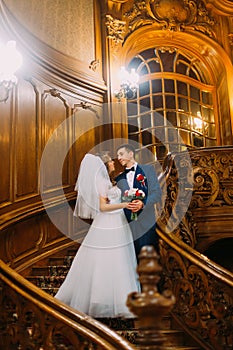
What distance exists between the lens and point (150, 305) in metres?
2.17

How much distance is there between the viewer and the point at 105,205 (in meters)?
4.36

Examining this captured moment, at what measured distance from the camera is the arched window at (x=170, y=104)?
832 cm

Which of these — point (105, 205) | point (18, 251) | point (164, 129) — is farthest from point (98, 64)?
point (105, 205)

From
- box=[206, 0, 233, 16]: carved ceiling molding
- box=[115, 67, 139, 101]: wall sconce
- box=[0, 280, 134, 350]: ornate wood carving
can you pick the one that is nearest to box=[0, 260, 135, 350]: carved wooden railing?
box=[0, 280, 134, 350]: ornate wood carving

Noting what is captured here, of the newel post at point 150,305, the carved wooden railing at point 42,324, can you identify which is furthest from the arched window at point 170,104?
the newel post at point 150,305

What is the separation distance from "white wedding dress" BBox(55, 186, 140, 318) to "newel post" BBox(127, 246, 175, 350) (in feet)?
5.00

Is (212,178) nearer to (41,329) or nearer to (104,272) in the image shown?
(104,272)

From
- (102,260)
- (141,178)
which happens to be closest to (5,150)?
(141,178)

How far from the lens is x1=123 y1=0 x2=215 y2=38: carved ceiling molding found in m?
8.70

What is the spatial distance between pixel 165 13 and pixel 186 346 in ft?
22.2

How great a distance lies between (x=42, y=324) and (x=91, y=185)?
1.74 meters

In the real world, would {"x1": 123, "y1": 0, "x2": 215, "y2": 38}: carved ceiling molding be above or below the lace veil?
above

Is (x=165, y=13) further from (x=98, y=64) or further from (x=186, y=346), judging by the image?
(x=186, y=346)

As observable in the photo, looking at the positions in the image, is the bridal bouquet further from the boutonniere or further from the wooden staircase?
the wooden staircase
